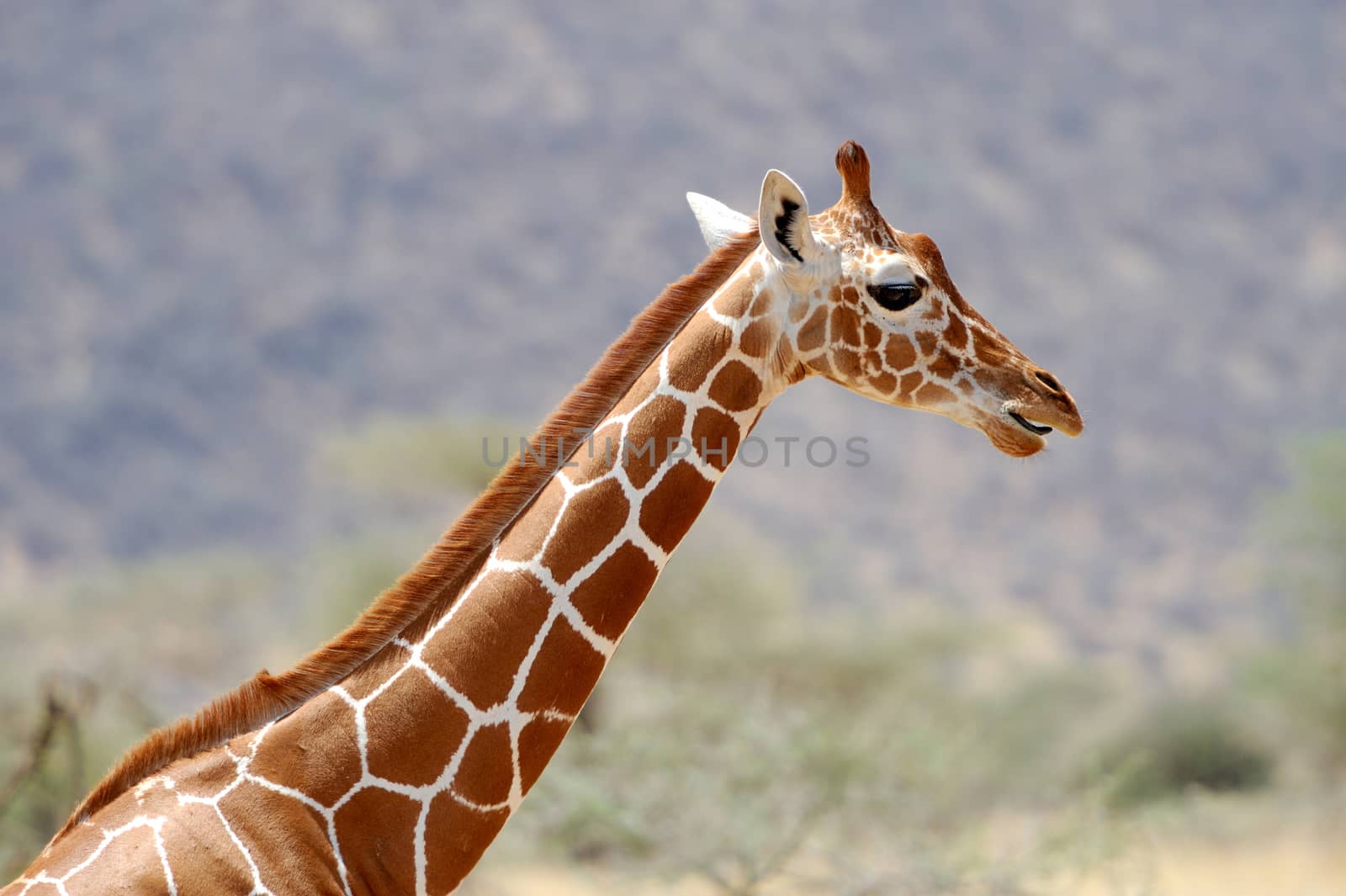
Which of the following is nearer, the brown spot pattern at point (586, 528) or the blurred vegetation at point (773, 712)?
the brown spot pattern at point (586, 528)

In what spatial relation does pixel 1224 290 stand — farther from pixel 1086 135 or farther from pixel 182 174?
pixel 182 174

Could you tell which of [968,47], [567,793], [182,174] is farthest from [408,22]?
[567,793]

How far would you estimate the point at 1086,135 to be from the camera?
1511 inches

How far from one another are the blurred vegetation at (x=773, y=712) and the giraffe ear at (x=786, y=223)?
3.57 metres

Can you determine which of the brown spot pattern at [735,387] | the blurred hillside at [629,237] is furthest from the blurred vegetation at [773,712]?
the blurred hillside at [629,237]

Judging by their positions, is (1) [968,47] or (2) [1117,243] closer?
(2) [1117,243]

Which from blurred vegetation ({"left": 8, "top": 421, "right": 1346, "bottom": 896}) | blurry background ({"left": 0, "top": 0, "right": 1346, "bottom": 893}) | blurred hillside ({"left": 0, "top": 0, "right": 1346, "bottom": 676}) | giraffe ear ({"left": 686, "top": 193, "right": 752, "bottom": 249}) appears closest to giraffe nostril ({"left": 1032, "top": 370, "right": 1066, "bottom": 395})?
giraffe ear ({"left": 686, "top": 193, "right": 752, "bottom": 249})

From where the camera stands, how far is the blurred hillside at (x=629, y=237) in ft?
108

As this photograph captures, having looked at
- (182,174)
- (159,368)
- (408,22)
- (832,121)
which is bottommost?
(159,368)

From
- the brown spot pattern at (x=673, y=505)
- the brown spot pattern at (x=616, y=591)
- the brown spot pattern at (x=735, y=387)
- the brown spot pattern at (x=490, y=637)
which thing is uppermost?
the brown spot pattern at (x=735, y=387)

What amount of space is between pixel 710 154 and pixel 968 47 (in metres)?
8.66

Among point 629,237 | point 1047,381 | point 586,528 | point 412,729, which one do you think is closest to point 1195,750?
point 1047,381

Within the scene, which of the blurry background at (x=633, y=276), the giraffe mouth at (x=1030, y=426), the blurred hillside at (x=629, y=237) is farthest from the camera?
the blurred hillside at (x=629, y=237)

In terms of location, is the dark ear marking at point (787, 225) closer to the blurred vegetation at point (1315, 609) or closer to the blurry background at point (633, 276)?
the blurred vegetation at point (1315, 609)
